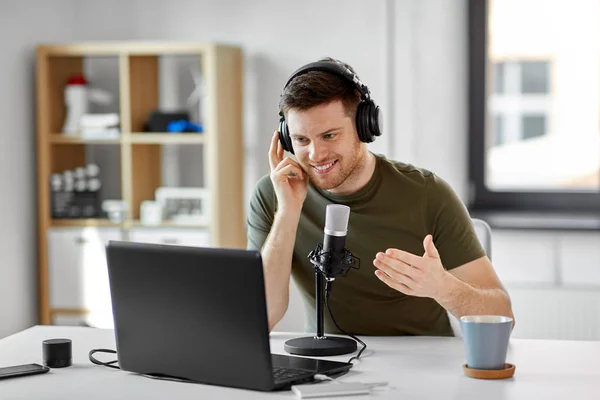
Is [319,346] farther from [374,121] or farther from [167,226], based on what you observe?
[167,226]

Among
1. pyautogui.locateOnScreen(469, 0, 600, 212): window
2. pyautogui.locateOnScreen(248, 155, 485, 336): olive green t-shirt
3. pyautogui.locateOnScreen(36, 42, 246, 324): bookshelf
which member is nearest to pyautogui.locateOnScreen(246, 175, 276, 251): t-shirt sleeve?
pyautogui.locateOnScreen(248, 155, 485, 336): olive green t-shirt

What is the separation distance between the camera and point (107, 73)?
13.9 feet

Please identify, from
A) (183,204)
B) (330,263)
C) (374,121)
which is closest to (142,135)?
(183,204)

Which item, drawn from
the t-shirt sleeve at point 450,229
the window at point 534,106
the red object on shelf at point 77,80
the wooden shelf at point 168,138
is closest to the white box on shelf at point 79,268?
the wooden shelf at point 168,138

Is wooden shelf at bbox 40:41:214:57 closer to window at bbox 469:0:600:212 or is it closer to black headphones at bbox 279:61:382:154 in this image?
window at bbox 469:0:600:212

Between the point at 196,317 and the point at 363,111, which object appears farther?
the point at 363,111

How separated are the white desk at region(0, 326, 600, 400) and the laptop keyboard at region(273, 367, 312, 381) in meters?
0.05

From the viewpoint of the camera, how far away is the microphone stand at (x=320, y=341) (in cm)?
179

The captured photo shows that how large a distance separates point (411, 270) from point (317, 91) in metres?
0.59

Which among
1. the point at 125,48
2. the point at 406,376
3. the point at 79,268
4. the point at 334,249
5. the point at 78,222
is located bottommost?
the point at 79,268

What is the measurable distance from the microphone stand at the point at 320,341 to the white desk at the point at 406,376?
30 millimetres

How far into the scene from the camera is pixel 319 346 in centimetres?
181

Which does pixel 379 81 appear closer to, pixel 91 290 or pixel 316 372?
pixel 91 290

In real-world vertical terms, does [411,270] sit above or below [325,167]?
below
